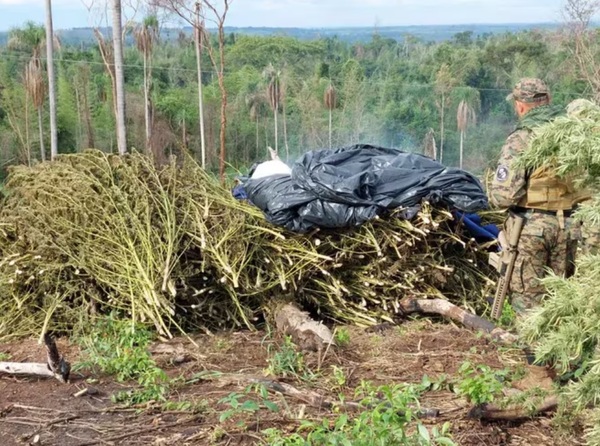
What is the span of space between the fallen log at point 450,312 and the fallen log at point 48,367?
7.76 ft

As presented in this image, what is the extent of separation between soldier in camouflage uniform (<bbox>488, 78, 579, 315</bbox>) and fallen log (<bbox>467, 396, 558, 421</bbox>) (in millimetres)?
1258

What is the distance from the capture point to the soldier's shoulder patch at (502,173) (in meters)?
4.47

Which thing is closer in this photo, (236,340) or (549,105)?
(549,105)

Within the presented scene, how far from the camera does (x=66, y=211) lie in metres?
5.50

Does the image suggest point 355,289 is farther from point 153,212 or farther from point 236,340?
point 153,212

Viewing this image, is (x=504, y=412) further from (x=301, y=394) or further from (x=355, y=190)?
(x=355, y=190)

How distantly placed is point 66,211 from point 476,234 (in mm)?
3091

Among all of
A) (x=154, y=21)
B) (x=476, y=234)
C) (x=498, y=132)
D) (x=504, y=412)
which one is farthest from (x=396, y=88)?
(x=504, y=412)

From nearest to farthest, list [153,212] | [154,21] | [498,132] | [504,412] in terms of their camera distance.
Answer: [504,412] → [153,212] → [154,21] → [498,132]

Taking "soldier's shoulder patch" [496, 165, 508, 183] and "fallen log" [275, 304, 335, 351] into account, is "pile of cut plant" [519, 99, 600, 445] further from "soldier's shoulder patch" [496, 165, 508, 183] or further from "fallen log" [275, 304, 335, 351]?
"fallen log" [275, 304, 335, 351]

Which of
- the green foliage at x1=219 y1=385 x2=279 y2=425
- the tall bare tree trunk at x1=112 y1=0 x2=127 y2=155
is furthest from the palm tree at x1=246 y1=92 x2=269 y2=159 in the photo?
the green foliage at x1=219 y1=385 x2=279 y2=425

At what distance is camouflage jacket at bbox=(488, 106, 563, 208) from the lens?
4379 mm

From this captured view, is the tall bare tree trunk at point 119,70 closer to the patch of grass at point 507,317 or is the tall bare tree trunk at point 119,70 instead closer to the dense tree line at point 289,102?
the patch of grass at point 507,317

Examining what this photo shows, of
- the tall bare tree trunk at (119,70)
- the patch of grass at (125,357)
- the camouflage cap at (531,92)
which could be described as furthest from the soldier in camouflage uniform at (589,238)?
the tall bare tree trunk at (119,70)
